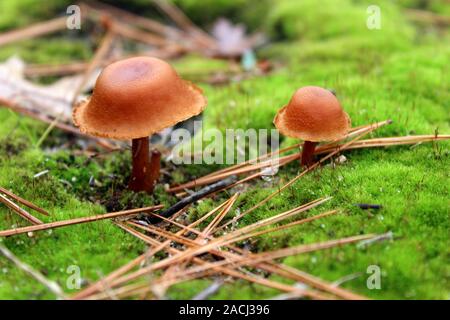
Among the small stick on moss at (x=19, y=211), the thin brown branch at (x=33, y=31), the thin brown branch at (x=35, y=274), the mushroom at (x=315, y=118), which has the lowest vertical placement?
the thin brown branch at (x=35, y=274)

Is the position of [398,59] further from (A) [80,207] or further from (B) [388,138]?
(A) [80,207]

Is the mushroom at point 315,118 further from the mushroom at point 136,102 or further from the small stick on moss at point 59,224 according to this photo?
the small stick on moss at point 59,224

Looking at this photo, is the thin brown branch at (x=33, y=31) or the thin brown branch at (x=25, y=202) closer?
the thin brown branch at (x=25, y=202)

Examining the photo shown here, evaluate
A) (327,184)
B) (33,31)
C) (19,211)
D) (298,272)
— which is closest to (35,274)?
(19,211)

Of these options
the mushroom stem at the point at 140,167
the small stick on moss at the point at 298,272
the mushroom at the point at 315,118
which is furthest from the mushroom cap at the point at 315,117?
the mushroom stem at the point at 140,167

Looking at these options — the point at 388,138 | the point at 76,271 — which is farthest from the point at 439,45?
the point at 76,271

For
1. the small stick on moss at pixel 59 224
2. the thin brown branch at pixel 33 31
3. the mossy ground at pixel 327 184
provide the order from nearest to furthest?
1. the mossy ground at pixel 327 184
2. the small stick on moss at pixel 59 224
3. the thin brown branch at pixel 33 31
